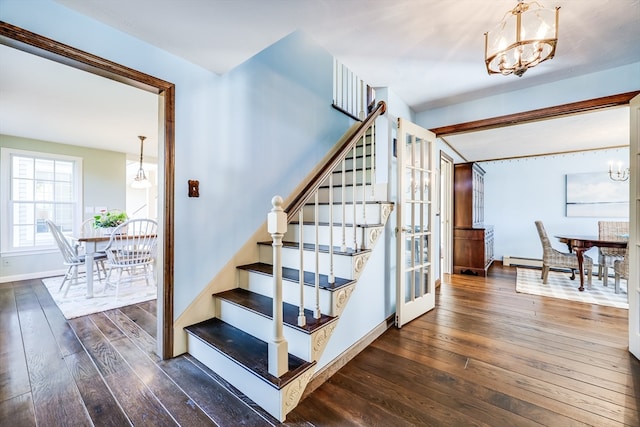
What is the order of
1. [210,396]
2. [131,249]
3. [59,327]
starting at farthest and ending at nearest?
[131,249], [59,327], [210,396]

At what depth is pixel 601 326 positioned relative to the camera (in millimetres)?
2590

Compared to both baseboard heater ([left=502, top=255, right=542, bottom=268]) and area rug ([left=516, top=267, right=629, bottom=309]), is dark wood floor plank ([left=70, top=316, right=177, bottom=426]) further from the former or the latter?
baseboard heater ([left=502, top=255, right=542, bottom=268])

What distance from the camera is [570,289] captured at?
3.82 m

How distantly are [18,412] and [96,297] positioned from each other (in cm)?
229

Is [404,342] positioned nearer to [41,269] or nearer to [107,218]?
[107,218]

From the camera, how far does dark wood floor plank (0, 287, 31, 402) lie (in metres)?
1.61

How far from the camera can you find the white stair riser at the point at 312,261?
199 centimetres

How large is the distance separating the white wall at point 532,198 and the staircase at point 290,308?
5.03 m

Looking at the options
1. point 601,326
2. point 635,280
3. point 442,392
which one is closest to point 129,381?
point 442,392

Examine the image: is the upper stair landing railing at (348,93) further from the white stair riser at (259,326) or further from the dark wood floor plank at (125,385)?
the dark wood floor plank at (125,385)

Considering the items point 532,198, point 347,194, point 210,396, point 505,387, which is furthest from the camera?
point 532,198

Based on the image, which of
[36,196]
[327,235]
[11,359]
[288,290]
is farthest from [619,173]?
[36,196]

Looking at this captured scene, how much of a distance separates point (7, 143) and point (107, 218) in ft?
8.02

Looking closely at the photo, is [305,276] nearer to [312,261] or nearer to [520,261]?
[312,261]
